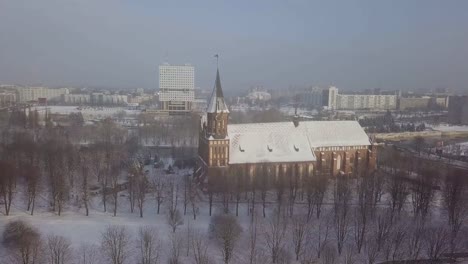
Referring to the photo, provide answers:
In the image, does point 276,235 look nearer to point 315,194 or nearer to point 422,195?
point 315,194

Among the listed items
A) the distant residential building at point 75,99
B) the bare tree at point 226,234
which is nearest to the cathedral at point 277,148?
the bare tree at point 226,234

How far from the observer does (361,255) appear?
25.3 metres

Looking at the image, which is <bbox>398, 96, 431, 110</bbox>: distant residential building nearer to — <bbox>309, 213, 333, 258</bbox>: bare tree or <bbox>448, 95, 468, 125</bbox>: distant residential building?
<bbox>448, 95, 468, 125</bbox>: distant residential building

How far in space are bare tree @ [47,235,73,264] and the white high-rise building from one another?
266 ft

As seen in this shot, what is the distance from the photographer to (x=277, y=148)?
127 feet

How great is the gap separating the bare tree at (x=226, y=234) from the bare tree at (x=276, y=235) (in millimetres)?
2002

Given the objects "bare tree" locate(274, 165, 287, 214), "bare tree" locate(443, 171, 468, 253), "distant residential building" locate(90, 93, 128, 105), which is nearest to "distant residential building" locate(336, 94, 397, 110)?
"distant residential building" locate(90, 93, 128, 105)

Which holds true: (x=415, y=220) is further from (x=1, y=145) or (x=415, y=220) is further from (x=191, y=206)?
(x=1, y=145)

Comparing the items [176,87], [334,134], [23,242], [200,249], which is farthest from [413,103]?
[23,242]

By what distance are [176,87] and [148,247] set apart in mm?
93042

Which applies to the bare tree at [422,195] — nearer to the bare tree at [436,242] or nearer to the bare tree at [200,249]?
the bare tree at [436,242]

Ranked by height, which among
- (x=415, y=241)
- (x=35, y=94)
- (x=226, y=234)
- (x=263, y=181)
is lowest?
(x=415, y=241)

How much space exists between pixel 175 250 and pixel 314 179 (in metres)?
15.1

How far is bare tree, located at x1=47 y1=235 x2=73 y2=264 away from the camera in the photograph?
72.1ft
